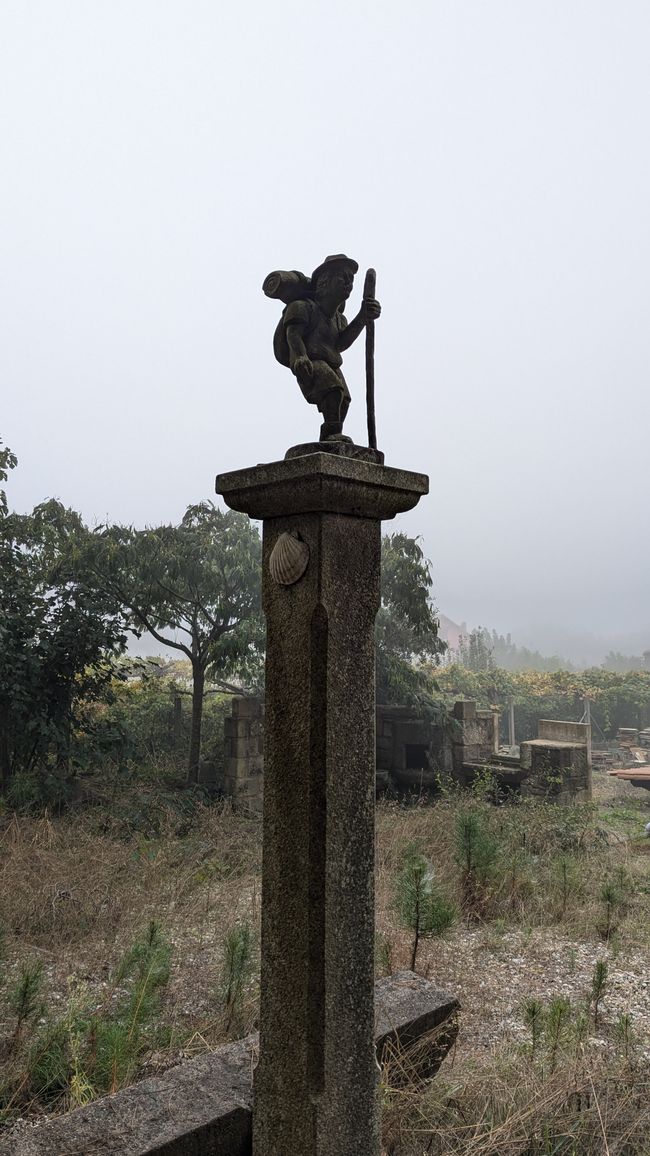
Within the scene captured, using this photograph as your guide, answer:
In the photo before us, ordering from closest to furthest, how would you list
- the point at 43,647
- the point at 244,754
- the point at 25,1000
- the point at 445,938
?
the point at 25,1000 < the point at 445,938 < the point at 43,647 < the point at 244,754

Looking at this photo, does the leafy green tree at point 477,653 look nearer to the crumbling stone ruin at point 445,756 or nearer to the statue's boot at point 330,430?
the crumbling stone ruin at point 445,756

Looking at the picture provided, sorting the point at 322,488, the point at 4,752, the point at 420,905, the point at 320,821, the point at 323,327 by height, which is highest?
the point at 323,327

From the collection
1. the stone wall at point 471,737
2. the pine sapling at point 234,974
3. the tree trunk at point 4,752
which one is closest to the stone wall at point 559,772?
the stone wall at point 471,737

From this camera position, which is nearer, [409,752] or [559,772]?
[559,772]

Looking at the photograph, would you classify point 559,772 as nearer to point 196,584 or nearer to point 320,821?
point 196,584

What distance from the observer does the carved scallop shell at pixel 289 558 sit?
2.24m

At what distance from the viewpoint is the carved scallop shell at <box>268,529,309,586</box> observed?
224 cm

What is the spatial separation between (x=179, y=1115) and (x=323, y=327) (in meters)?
2.84

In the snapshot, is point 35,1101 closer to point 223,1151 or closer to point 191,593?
point 223,1151

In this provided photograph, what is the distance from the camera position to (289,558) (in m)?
2.25

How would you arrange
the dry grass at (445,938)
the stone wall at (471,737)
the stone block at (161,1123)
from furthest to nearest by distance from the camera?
the stone wall at (471,737) → the dry grass at (445,938) → the stone block at (161,1123)

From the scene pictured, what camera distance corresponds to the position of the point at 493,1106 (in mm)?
2871

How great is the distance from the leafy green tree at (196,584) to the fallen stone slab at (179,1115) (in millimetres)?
7084

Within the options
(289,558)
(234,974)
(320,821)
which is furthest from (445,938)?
(289,558)
